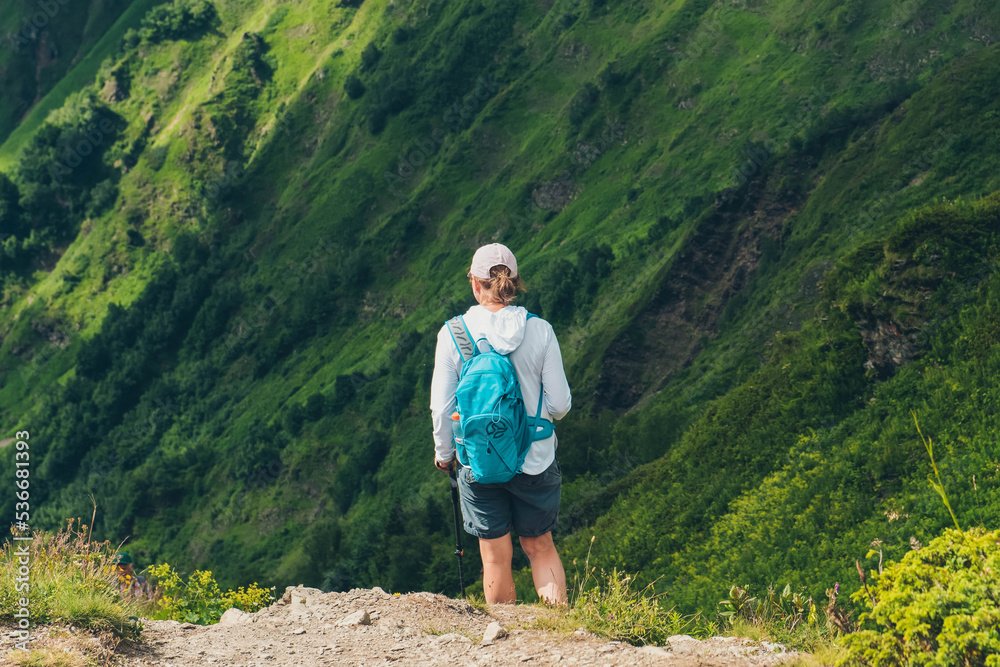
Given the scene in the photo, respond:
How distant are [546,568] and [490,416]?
1.36 m

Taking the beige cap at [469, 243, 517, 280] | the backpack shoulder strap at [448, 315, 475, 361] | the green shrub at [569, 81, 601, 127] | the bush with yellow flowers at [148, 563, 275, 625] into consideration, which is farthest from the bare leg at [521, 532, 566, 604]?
the green shrub at [569, 81, 601, 127]

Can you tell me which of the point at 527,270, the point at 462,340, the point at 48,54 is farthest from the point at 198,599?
the point at 48,54

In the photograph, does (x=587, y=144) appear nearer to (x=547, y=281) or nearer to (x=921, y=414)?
(x=547, y=281)

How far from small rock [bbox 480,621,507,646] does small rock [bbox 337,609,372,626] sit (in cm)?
93

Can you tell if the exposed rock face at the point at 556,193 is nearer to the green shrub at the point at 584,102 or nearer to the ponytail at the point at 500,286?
the green shrub at the point at 584,102

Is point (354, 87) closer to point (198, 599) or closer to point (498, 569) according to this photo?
point (198, 599)

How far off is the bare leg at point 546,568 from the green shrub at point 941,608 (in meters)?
2.27

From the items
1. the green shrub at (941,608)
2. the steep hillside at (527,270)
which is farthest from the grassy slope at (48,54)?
the green shrub at (941,608)

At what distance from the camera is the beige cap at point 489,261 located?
6.02m

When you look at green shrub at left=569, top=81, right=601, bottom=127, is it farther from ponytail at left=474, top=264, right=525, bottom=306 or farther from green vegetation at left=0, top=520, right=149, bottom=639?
green vegetation at left=0, top=520, right=149, bottom=639

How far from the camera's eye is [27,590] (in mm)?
5762

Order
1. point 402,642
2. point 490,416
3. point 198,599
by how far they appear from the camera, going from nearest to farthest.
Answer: point 490,416 → point 402,642 → point 198,599

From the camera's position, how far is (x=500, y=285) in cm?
598

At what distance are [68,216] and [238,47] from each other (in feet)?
97.3
